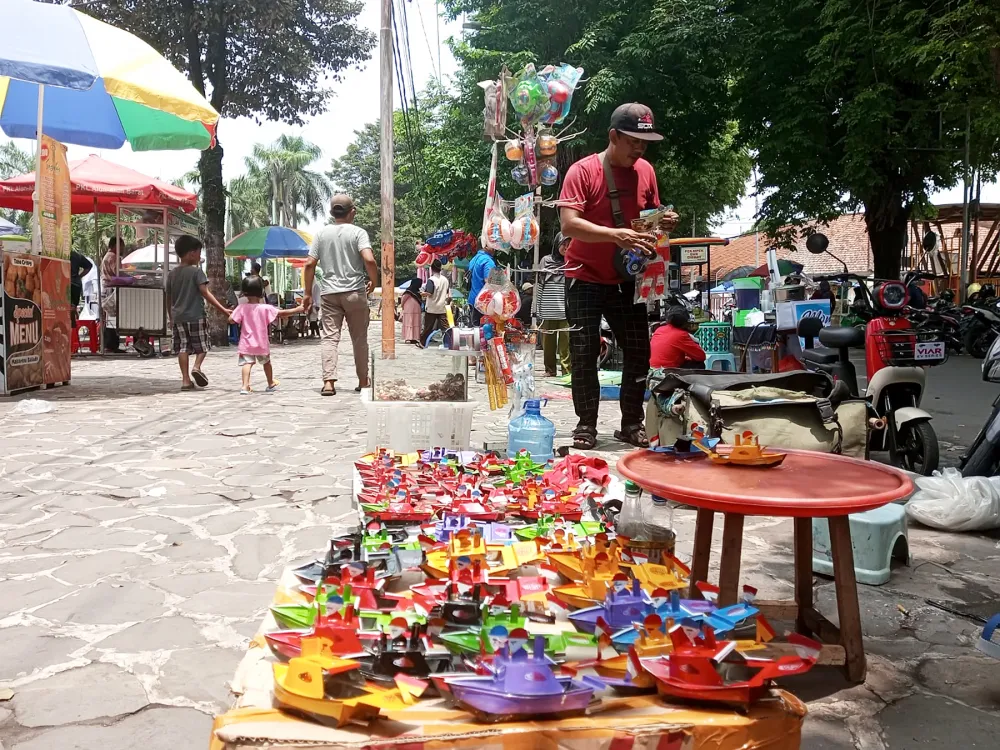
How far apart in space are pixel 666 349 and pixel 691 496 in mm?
3932

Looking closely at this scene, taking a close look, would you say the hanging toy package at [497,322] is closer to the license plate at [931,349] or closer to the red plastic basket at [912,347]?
the red plastic basket at [912,347]

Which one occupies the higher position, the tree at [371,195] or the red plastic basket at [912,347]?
the tree at [371,195]

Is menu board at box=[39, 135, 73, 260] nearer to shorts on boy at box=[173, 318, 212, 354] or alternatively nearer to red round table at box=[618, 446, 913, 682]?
shorts on boy at box=[173, 318, 212, 354]

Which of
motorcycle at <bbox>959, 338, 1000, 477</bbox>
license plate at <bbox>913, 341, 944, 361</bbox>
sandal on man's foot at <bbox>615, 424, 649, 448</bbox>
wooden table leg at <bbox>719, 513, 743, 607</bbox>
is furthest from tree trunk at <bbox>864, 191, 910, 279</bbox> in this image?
wooden table leg at <bbox>719, 513, 743, 607</bbox>

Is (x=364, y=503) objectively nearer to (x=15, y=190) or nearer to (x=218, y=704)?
(x=218, y=704)

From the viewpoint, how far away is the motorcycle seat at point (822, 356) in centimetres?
529

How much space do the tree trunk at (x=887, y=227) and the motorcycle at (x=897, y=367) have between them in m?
11.2

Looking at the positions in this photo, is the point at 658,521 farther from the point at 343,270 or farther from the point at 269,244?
the point at 269,244

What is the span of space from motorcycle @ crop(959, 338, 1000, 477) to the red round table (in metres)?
2.23

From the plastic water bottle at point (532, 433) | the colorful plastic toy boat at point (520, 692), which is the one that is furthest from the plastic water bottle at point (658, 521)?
the plastic water bottle at point (532, 433)

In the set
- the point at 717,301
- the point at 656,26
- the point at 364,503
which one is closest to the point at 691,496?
the point at 364,503

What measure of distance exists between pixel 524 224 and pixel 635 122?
97 cm

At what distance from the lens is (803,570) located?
2500 millimetres

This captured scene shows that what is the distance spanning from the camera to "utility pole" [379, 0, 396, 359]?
982cm
